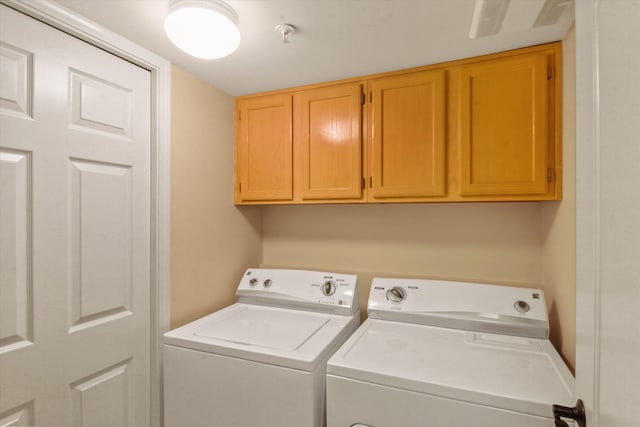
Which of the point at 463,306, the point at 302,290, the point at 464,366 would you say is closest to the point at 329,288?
the point at 302,290

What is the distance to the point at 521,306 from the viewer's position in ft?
4.97

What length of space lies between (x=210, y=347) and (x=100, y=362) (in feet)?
1.54

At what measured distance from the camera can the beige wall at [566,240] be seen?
1240mm

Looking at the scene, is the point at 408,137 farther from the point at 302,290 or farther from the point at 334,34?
the point at 302,290

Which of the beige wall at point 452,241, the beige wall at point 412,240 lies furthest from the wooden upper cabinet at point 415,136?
the beige wall at point 412,240

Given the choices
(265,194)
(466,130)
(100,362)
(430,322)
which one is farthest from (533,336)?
(100,362)

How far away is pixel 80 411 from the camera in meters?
1.28

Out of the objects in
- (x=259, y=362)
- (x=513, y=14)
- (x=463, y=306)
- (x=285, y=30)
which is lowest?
(x=259, y=362)

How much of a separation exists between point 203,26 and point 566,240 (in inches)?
65.6

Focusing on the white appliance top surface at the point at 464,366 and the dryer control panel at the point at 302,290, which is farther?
the dryer control panel at the point at 302,290

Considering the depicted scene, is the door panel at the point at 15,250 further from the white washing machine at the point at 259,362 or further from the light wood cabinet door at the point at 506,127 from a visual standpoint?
the light wood cabinet door at the point at 506,127

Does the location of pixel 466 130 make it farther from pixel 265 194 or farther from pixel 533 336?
pixel 265 194

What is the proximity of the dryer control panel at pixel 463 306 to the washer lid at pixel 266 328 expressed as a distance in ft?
1.27
